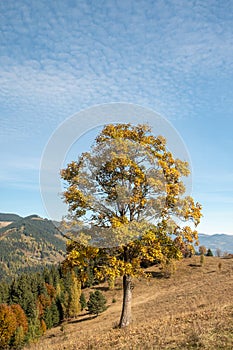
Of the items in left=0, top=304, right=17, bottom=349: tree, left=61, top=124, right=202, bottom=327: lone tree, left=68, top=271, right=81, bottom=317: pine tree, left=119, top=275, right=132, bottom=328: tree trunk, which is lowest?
left=0, top=304, right=17, bottom=349: tree

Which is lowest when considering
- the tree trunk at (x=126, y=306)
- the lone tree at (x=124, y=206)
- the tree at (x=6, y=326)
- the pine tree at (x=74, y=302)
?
the tree at (x=6, y=326)

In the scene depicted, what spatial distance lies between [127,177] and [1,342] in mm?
79668

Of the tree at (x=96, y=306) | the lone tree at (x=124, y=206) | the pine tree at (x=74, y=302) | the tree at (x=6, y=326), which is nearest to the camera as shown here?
the lone tree at (x=124, y=206)

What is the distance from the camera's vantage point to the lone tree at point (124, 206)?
59.2 feet

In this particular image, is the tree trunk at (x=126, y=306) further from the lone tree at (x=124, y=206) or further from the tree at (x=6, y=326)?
the tree at (x=6, y=326)

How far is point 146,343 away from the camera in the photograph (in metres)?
12.9

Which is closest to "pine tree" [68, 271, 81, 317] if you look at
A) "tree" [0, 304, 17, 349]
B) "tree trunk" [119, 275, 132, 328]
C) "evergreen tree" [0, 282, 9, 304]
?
"tree" [0, 304, 17, 349]

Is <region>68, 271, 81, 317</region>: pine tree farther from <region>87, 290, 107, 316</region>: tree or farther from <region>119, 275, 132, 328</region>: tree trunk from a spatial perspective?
<region>119, 275, 132, 328</region>: tree trunk

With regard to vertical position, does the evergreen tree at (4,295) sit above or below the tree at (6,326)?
above

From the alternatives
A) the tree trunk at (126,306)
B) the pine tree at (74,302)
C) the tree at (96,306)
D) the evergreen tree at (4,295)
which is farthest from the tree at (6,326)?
the tree trunk at (126,306)

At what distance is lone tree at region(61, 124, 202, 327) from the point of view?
18031mm

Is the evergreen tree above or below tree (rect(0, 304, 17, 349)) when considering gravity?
above

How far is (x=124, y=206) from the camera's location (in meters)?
18.6

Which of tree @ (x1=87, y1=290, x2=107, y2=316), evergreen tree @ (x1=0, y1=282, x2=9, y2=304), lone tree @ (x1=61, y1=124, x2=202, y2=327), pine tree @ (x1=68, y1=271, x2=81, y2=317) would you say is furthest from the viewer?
evergreen tree @ (x1=0, y1=282, x2=9, y2=304)
